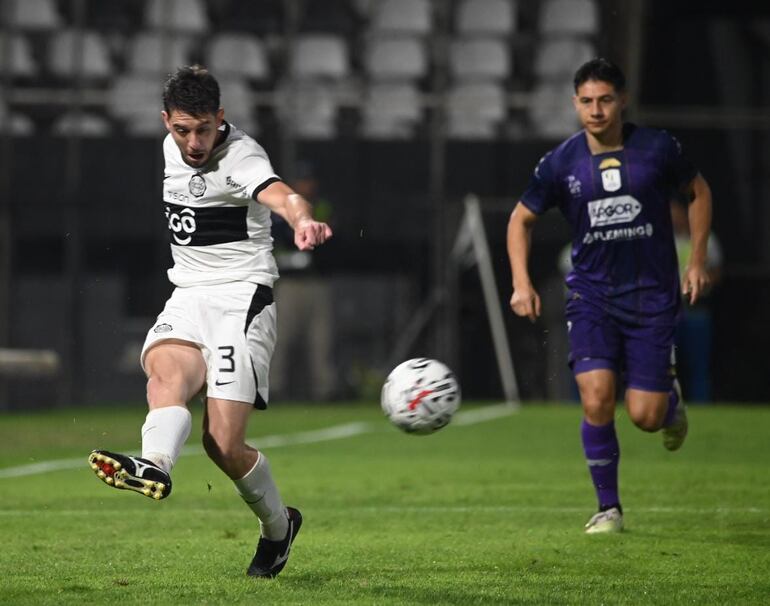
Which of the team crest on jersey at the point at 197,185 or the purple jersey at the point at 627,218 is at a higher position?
the team crest on jersey at the point at 197,185

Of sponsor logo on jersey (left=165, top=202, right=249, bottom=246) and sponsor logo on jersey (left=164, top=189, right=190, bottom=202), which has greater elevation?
sponsor logo on jersey (left=164, top=189, right=190, bottom=202)

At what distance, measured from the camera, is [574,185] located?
25.4 ft

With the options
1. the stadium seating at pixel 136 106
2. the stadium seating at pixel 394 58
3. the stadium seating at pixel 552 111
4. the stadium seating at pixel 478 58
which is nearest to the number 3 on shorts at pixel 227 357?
the stadium seating at pixel 136 106

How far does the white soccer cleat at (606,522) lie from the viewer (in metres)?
7.45

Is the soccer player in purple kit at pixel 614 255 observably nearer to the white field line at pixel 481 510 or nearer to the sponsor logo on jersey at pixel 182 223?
the white field line at pixel 481 510

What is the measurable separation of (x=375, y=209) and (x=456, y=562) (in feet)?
50.4

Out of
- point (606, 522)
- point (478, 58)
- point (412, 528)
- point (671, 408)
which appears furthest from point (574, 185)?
point (478, 58)

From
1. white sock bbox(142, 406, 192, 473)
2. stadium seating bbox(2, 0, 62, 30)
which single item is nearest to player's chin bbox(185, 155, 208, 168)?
white sock bbox(142, 406, 192, 473)

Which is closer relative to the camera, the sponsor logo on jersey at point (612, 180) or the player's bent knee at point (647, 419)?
the sponsor logo on jersey at point (612, 180)

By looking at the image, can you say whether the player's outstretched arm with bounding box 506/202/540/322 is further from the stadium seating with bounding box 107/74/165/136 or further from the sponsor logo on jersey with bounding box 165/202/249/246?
the stadium seating with bounding box 107/74/165/136

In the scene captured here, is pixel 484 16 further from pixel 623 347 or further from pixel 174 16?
pixel 623 347

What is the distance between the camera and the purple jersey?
7660mm

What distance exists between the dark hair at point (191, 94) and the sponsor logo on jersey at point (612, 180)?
2.39m

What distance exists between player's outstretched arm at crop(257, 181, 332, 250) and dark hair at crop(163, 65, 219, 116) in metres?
0.38
